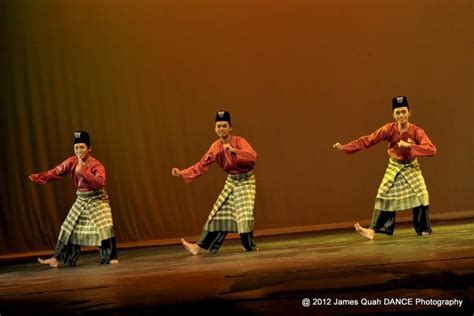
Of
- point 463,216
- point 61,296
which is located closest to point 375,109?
point 463,216

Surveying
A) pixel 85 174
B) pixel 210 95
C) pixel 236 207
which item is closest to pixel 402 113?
pixel 236 207

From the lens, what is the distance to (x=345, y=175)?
715 centimetres

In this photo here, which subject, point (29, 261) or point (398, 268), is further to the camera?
point (29, 261)

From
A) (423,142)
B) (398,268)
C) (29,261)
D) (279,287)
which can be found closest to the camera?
(279,287)

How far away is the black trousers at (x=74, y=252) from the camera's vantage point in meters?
5.43

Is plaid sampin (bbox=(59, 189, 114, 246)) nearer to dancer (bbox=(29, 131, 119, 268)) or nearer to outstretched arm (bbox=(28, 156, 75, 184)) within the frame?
dancer (bbox=(29, 131, 119, 268))

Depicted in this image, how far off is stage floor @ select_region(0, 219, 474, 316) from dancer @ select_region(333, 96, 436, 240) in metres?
0.15

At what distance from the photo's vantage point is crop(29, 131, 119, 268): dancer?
5.38 m

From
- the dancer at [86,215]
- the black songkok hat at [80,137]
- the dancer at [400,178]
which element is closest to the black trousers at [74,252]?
the dancer at [86,215]

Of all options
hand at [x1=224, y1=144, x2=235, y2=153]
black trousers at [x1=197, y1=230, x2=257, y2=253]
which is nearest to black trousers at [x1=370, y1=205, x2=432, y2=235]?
black trousers at [x1=197, y1=230, x2=257, y2=253]

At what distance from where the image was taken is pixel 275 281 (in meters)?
3.61

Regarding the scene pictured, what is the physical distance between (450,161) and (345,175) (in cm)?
110

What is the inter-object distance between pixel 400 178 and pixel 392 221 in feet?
1.14

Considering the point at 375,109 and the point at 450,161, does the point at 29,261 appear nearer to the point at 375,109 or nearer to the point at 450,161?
the point at 375,109
